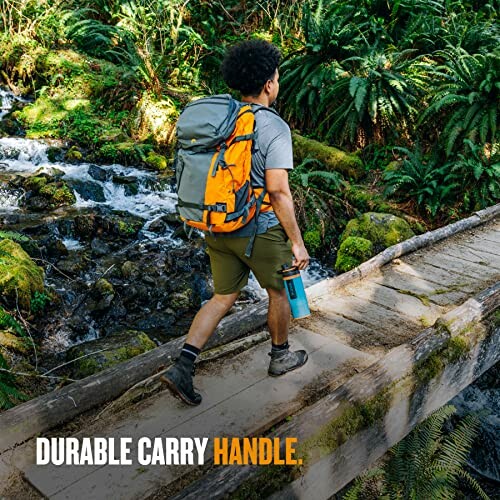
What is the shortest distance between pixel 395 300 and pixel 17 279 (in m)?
4.41

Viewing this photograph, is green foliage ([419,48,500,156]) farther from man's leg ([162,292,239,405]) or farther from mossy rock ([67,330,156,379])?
man's leg ([162,292,239,405])

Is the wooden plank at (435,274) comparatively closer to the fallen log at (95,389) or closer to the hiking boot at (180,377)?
the fallen log at (95,389)

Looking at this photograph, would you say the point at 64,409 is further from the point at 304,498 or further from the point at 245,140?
the point at 245,140

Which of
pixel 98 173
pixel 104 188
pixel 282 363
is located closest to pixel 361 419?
pixel 282 363

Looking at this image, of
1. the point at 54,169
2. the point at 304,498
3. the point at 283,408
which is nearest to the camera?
the point at 304,498

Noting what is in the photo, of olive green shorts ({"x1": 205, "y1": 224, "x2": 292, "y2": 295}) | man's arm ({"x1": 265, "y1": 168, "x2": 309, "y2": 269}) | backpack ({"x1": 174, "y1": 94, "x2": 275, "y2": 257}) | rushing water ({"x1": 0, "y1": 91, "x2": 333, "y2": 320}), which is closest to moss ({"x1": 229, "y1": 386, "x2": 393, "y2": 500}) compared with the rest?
olive green shorts ({"x1": 205, "y1": 224, "x2": 292, "y2": 295})

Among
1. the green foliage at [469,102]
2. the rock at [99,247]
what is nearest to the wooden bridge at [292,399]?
the rock at [99,247]

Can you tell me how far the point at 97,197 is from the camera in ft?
32.6

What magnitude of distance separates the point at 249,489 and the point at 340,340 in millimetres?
1924

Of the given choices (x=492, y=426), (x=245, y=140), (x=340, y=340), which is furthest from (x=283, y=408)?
(x=492, y=426)

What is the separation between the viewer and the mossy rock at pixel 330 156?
35.0 feet

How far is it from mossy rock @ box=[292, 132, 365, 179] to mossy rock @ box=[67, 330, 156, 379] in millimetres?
6253

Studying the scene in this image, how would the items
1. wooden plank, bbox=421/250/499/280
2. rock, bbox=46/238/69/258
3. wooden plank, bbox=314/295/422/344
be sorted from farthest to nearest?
rock, bbox=46/238/69/258
wooden plank, bbox=421/250/499/280
wooden plank, bbox=314/295/422/344

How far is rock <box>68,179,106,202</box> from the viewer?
9.90m
